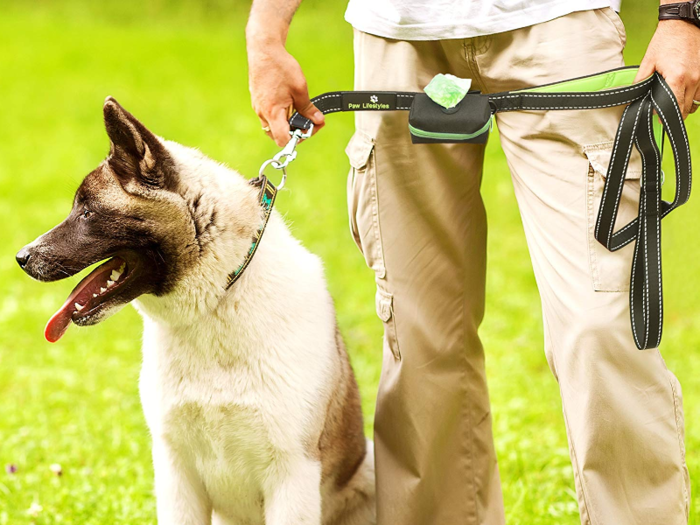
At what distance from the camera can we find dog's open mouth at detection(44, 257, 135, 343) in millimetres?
2250

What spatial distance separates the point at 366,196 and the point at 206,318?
0.58m

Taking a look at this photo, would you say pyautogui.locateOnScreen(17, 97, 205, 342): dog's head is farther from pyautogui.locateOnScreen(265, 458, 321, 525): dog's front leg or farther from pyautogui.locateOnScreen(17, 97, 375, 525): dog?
pyautogui.locateOnScreen(265, 458, 321, 525): dog's front leg

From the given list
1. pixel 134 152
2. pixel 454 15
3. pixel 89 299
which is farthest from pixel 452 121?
pixel 89 299

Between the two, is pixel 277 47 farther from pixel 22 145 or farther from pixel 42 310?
pixel 22 145

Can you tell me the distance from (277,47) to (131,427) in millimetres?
2517

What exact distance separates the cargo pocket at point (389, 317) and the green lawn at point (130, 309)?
586mm

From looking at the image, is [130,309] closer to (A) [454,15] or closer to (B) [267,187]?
(B) [267,187]

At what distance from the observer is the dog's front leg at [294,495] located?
241 centimetres

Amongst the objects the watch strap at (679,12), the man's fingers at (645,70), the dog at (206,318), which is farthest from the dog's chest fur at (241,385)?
the watch strap at (679,12)

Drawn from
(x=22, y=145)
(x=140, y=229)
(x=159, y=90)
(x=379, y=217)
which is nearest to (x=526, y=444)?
(x=379, y=217)

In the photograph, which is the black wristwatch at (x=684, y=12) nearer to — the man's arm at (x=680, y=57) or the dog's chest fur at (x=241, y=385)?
the man's arm at (x=680, y=57)

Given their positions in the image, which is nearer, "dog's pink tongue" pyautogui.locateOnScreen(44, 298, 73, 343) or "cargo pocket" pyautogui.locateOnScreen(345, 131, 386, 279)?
"dog's pink tongue" pyautogui.locateOnScreen(44, 298, 73, 343)

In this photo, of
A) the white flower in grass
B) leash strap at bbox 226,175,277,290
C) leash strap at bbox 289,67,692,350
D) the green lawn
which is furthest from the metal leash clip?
the white flower in grass

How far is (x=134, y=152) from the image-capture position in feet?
7.41
